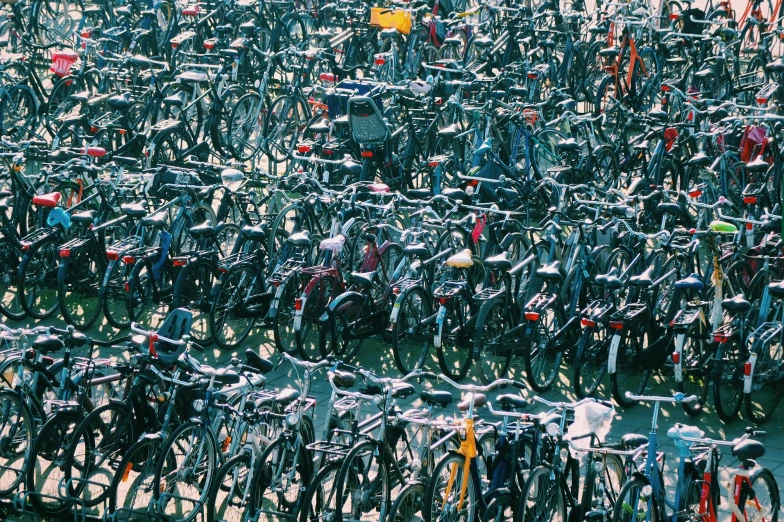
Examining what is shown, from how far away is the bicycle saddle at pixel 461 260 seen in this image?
37.2 feet

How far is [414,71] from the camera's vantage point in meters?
18.4

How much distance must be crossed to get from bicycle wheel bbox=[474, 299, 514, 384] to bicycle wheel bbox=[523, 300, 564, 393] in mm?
213

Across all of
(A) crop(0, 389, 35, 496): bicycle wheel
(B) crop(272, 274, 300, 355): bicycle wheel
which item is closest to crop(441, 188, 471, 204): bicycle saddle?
(B) crop(272, 274, 300, 355): bicycle wheel

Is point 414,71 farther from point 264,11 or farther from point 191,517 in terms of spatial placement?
point 191,517

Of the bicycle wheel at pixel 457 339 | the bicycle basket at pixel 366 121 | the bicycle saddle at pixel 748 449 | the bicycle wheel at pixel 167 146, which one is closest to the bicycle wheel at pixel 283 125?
the bicycle wheel at pixel 167 146

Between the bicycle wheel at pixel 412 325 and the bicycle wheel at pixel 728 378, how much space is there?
2380 mm

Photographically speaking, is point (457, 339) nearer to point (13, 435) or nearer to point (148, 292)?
point (148, 292)

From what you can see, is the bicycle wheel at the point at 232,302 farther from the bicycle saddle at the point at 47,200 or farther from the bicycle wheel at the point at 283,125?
the bicycle wheel at the point at 283,125

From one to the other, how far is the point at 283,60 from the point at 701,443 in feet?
32.8

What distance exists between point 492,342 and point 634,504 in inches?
121

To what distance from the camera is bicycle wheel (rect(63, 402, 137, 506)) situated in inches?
362

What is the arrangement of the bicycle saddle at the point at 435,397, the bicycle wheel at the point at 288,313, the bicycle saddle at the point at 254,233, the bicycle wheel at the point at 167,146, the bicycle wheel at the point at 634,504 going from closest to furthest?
the bicycle wheel at the point at 634,504
the bicycle saddle at the point at 435,397
the bicycle saddle at the point at 254,233
the bicycle wheel at the point at 288,313
the bicycle wheel at the point at 167,146

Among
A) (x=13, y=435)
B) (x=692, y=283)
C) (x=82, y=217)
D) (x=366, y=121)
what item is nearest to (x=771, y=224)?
(x=692, y=283)

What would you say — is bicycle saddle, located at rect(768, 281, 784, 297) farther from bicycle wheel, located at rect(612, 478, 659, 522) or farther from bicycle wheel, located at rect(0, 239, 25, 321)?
bicycle wheel, located at rect(0, 239, 25, 321)
